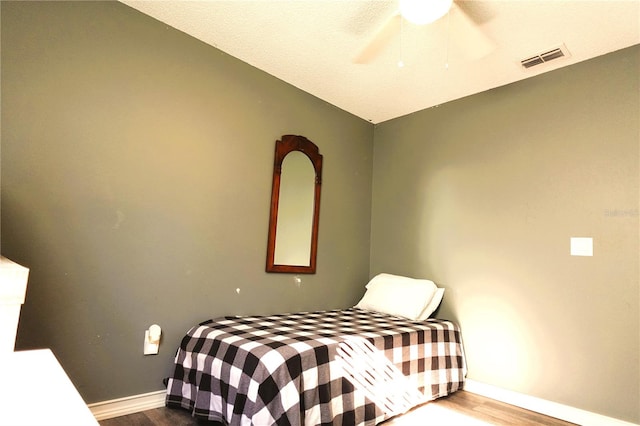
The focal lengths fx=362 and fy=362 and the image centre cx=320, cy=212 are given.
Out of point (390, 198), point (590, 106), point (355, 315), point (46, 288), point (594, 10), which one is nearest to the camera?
point (46, 288)

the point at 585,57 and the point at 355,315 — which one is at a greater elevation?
the point at 585,57

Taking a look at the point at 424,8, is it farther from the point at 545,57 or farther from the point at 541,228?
the point at 541,228

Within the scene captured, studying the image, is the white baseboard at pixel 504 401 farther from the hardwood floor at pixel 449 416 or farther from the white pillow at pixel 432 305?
the white pillow at pixel 432 305

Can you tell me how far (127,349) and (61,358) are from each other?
0.30m

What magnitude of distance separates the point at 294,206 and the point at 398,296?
1095 mm

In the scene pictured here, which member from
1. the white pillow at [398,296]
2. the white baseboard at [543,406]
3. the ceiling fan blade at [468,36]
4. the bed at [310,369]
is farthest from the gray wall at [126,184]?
the white baseboard at [543,406]

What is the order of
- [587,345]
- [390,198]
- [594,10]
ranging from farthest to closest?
[390,198]
[587,345]
[594,10]

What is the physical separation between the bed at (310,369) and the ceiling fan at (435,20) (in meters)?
1.65

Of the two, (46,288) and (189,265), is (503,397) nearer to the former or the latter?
(189,265)

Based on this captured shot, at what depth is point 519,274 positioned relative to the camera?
253 centimetres

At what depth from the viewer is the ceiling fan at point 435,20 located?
5.25 ft

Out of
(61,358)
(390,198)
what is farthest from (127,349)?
(390,198)

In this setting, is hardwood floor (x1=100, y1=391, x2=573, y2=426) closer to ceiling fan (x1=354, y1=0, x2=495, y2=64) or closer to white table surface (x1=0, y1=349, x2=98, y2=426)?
white table surface (x1=0, y1=349, x2=98, y2=426)

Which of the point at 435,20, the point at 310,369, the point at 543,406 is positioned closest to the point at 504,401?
the point at 543,406
